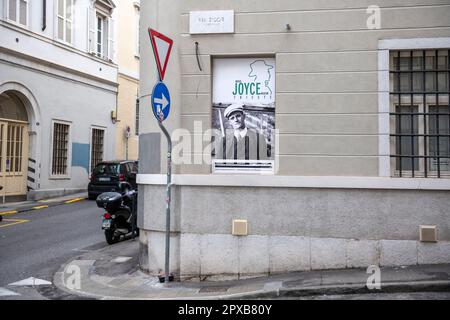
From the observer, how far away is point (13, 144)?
1800cm

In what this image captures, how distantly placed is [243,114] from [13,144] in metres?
13.6

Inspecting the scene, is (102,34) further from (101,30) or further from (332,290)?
(332,290)

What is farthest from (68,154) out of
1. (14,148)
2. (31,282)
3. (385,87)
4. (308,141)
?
(385,87)

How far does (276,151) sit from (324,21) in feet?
7.15

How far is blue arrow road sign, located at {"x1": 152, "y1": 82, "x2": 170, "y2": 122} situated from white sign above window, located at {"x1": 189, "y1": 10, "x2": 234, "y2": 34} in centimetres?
138

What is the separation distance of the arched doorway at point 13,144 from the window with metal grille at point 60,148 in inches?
59.5

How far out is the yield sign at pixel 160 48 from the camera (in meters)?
6.38

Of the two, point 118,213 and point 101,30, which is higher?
point 101,30

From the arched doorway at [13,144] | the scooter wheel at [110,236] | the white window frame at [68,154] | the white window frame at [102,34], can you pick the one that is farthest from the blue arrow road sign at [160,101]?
the white window frame at [102,34]

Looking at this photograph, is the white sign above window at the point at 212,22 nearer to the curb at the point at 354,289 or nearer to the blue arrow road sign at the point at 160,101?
the blue arrow road sign at the point at 160,101

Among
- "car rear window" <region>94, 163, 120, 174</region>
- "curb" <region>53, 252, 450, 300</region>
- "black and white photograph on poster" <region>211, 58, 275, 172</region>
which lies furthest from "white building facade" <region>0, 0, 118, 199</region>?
"curb" <region>53, 252, 450, 300</region>
